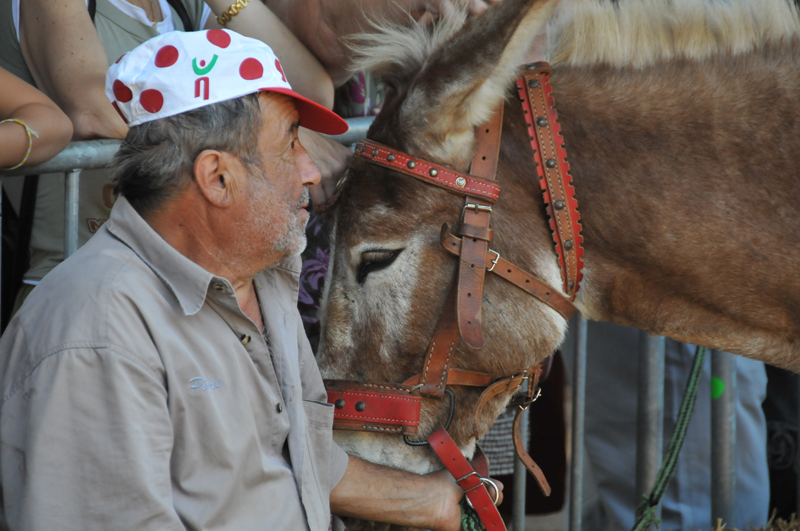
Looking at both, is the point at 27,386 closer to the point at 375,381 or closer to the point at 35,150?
the point at 35,150

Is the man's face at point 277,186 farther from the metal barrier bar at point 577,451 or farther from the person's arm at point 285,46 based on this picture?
the metal barrier bar at point 577,451

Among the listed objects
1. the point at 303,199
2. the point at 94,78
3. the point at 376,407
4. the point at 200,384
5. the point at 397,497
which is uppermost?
the point at 94,78

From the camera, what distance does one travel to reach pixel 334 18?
8.67ft

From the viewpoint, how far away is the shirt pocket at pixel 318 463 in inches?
71.6

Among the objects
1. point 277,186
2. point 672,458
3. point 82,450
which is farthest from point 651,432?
point 82,450

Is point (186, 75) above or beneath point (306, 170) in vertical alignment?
above

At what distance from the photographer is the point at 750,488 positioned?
3.66 meters

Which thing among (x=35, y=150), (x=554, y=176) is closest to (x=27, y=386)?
(x=35, y=150)

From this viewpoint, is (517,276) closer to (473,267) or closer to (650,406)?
(473,267)

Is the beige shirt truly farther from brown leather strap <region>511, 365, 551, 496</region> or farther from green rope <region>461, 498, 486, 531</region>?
brown leather strap <region>511, 365, 551, 496</region>

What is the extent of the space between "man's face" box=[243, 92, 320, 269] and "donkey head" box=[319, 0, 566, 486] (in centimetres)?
32

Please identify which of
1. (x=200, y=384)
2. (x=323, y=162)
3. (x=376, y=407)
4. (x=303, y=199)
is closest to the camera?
(x=200, y=384)

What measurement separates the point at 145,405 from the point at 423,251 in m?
0.93

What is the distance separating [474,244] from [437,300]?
20cm
